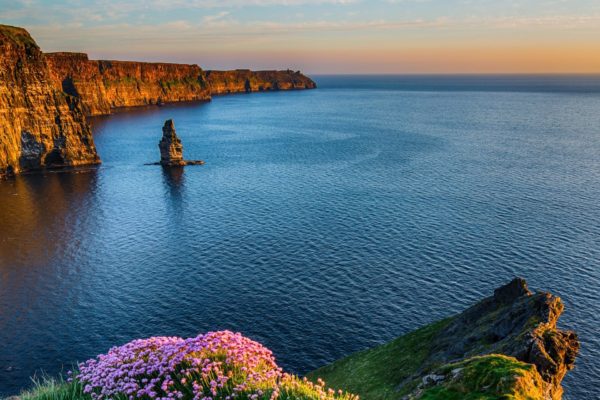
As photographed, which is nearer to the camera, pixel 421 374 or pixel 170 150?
pixel 421 374

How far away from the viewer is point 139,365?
2028 centimetres

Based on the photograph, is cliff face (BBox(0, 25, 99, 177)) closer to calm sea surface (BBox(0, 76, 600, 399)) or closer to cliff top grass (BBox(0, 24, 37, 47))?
cliff top grass (BBox(0, 24, 37, 47))

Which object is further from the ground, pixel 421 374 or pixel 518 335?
pixel 518 335

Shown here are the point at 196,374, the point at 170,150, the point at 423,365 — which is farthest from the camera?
the point at 170,150

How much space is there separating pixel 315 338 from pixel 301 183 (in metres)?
69.4

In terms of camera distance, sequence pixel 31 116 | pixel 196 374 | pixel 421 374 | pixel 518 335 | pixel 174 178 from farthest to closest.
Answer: pixel 174 178
pixel 31 116
pixel 421 374
pixel 518 335
pixel 196 374

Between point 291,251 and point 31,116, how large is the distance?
93.7 meters

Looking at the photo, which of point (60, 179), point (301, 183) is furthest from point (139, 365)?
point (60, 179)

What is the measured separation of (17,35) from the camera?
128750 mm

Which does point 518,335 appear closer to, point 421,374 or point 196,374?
point 421,374

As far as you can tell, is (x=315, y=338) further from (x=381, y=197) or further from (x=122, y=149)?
(x=122, y=149)

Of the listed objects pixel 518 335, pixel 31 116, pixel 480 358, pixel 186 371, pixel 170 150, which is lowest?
pixel 518 335

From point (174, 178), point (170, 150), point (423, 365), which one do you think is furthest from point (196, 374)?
point (170, 150)

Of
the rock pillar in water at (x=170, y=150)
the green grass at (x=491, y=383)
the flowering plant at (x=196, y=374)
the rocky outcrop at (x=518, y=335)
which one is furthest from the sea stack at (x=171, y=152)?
the green grass at (x=491, y=383)
